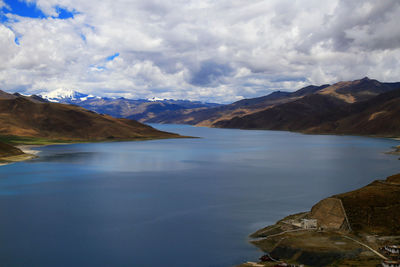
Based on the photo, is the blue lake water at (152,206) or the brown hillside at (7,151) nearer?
the blue lake water at (152,206)

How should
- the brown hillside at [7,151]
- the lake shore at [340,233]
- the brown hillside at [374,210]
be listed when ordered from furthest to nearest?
the brown hillside at [7,151]
the brown hillside at [374,210]
the lake shore at [340,233]

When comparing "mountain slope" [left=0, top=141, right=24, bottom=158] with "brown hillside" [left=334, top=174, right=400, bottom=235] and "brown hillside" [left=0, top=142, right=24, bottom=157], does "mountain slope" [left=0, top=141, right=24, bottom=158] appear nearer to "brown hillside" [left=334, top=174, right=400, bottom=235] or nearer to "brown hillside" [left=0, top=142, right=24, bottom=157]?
"brown hillside" [left=0, top=142, right=24, bottom=157]

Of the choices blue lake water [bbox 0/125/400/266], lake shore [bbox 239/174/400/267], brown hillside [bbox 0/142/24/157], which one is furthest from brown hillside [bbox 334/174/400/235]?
brown hillside [bbox 0/142/24/157]

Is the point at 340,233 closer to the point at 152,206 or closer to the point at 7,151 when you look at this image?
the point at 152,206

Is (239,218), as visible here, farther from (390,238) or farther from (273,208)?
(390,238)

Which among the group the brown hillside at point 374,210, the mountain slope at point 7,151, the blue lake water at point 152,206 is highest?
the mountain slope at point 7,151

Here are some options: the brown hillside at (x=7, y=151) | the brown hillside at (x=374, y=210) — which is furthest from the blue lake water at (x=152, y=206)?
the brown hillside at (x=7, y=151)

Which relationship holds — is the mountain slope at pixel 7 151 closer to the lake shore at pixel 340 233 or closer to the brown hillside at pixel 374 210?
the lake shore at pixel 340 233

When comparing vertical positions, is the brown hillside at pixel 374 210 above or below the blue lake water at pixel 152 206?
above
